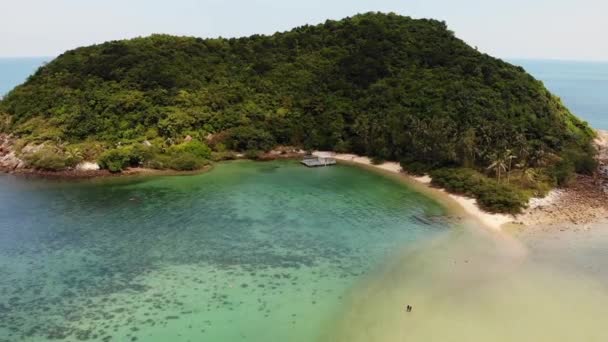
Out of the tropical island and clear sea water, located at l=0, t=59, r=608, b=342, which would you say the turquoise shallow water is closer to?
clear sea water, located at l=0, t=59, r=608, b=342

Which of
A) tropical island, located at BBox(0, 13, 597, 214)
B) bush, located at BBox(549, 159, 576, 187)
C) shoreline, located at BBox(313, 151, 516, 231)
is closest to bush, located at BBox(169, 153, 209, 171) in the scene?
tropical island, located at BBox(0, 13, 597, 214)

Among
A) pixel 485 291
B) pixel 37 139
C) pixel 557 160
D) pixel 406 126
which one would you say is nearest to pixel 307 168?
pixel 406 126

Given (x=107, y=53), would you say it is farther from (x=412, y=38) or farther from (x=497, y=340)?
(x=497, y=340)

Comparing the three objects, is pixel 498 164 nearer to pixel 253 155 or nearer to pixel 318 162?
pixel 318 162

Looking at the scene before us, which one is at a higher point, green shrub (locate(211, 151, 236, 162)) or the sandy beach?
green shrub (locate(211, 151, 236, 162))

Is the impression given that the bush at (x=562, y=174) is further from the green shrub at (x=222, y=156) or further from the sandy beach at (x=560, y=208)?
the green shrub at (x=222, y=156)

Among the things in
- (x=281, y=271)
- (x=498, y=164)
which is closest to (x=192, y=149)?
(x=281, y=271)
